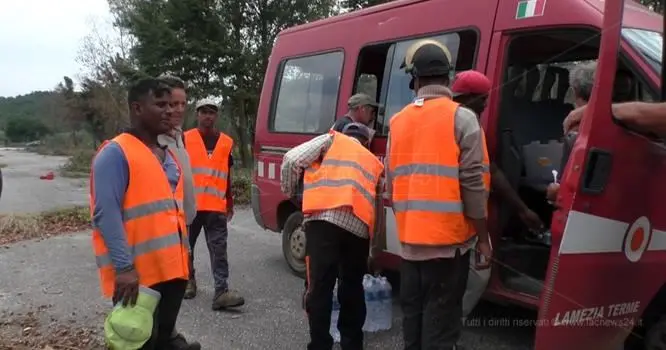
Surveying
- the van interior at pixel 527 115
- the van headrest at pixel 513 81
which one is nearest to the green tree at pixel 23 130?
the van interior at pixel 527 115

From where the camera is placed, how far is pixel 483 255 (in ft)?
10.3

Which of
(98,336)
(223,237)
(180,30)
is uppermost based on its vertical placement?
(180,30)

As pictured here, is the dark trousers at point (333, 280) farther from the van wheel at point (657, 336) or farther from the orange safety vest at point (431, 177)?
the van wheel at point (657, 336)

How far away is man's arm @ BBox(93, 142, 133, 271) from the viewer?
2588 mm

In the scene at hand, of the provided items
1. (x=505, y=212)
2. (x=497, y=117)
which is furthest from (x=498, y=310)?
(x=497, y=117)

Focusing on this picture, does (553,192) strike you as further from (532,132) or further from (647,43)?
(532,132)

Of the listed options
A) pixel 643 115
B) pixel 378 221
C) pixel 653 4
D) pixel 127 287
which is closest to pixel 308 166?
pixel 378 221

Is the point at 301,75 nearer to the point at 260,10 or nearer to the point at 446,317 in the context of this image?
the point at 446,317

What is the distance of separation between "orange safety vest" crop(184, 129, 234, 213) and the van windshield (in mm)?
3350

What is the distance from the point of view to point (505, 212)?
150 inches

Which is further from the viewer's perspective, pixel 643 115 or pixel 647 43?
pixel 647 43

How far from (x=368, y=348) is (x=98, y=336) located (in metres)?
1.93

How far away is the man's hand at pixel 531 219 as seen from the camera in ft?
12.5

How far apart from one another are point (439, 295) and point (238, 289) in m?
3.01
